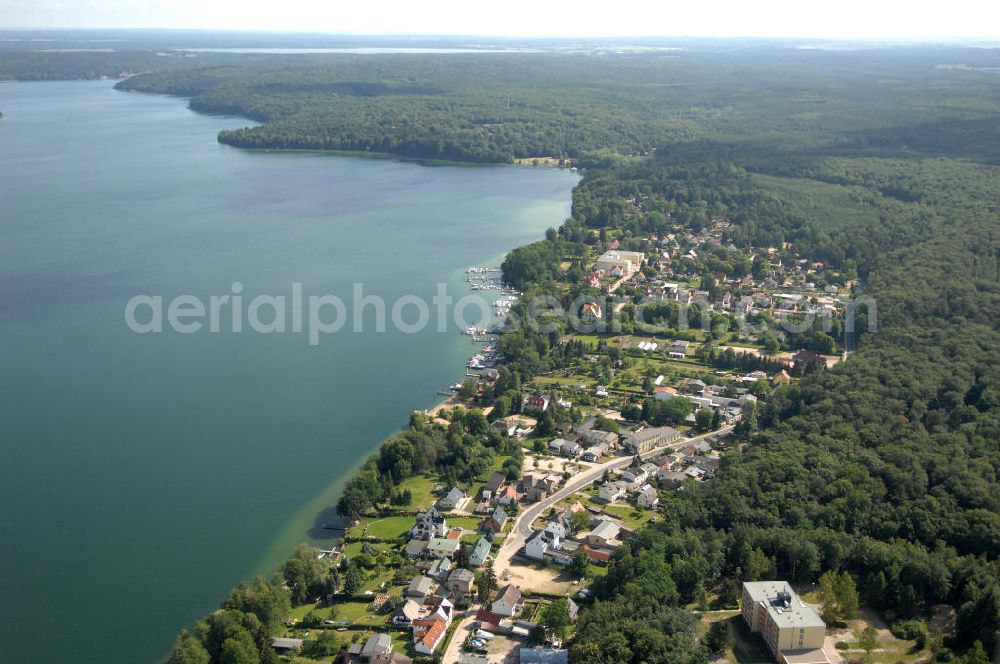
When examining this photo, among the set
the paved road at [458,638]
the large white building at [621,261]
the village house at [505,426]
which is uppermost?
the large white building at [621,261]

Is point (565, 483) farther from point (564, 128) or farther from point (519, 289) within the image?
point (564, 128)

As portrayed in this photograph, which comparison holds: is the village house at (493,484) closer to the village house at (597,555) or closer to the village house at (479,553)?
the village house at (479,553)

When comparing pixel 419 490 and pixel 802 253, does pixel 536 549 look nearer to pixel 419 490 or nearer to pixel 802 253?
pixel 419 490

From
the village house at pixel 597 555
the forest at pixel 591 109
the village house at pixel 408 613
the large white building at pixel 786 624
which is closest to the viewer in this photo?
the large white building at pixel 786 624

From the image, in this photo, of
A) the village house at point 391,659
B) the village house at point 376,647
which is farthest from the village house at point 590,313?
the village house at point 391,659

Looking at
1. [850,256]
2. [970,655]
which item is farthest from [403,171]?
[970,655]

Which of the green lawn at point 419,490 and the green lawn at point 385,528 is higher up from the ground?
the green lawn at point 419,490

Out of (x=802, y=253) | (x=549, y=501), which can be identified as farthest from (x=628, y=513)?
(x=802, y=253)

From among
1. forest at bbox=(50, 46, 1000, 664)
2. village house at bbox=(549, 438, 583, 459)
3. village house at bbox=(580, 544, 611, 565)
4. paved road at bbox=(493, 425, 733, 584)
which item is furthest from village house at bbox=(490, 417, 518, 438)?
village house at bbox=(580, 544, 611, 565)
